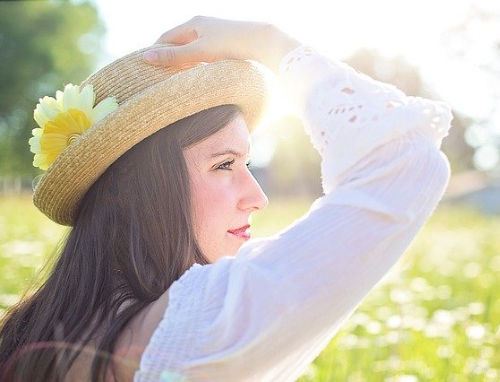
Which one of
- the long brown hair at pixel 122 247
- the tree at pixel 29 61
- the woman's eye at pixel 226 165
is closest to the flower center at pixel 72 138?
the long brown hair at pixel 122 247

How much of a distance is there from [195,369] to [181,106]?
679 millimetres

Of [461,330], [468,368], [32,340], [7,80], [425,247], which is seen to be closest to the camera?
[32,340]

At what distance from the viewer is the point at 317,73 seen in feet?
4.40

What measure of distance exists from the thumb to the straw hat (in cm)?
3

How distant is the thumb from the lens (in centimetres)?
160

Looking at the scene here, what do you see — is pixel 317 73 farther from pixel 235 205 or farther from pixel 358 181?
pixel 235 205

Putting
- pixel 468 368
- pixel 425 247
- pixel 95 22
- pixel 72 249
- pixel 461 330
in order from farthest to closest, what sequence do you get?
pixel 95 22 → pixel 425 247 → pixel 461 330 → pixel 468 368 → pixel 72 249

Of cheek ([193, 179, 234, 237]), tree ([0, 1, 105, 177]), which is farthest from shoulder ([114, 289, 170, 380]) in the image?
tree ([0, 1, 105, 177])

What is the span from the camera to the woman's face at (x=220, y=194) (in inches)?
69.7

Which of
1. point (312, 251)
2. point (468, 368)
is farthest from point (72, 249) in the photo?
point (468, 368)

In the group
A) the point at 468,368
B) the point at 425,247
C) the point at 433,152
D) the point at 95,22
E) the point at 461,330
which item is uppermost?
the point at 95,22

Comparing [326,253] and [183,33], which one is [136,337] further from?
[183,33]

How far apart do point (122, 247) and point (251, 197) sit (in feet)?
1.03

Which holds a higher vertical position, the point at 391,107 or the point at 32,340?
the point at 32,340
